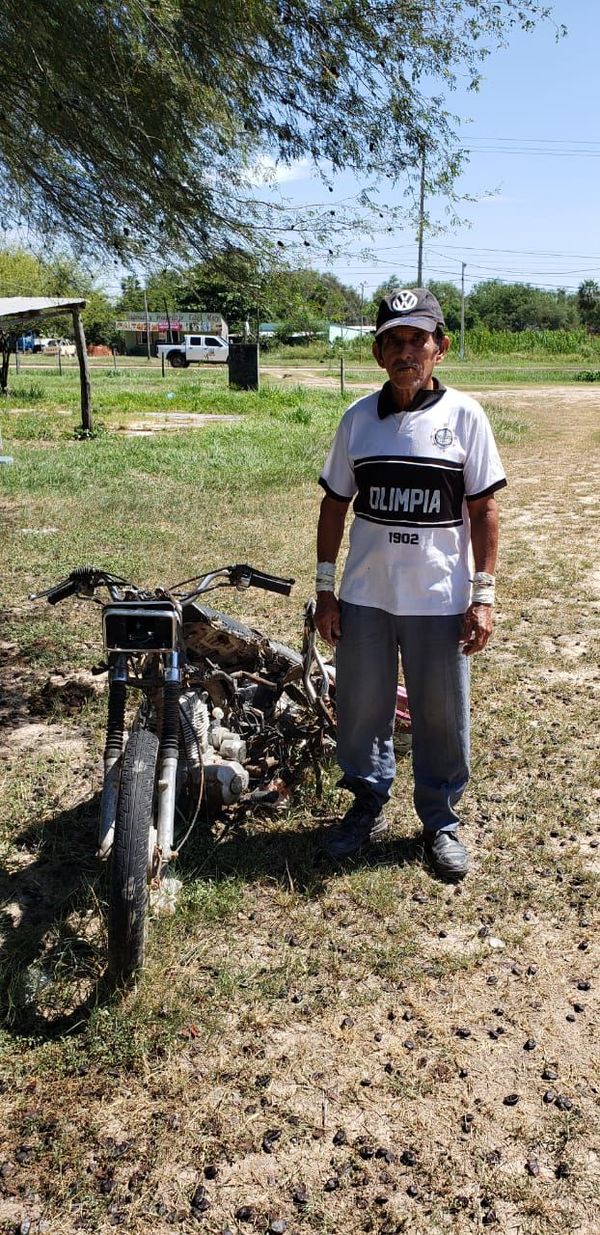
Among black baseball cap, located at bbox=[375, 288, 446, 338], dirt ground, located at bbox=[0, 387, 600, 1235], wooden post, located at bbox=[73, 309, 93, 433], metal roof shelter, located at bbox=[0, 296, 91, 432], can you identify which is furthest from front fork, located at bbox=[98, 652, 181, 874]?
wooden post, located at bbox=[73, 309, 93, 433]

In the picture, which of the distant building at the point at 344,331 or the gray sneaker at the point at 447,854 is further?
the distant building at the point at 344,331

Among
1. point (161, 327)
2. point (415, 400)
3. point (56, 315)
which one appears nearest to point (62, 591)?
point (415, 400)

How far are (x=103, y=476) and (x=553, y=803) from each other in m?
9.83

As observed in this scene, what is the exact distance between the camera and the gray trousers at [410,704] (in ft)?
11.5

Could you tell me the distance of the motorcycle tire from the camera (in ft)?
9.07

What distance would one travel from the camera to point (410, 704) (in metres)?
3.64

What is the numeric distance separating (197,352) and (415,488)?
46947mm

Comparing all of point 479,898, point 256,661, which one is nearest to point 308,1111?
point 479,898

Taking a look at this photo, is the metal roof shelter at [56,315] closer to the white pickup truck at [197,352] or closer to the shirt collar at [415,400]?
the shirt collar at [415,400]

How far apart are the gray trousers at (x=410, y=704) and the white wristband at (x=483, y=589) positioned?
121 millimetres

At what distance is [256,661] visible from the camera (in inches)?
164

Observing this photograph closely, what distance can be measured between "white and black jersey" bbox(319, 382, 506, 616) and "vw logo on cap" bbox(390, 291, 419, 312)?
28 cm

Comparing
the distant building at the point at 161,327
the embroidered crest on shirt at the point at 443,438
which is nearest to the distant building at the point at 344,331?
the embroidered crest on shirt at the point at 443,438

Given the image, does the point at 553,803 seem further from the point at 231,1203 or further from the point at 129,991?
the point at 231,1203
